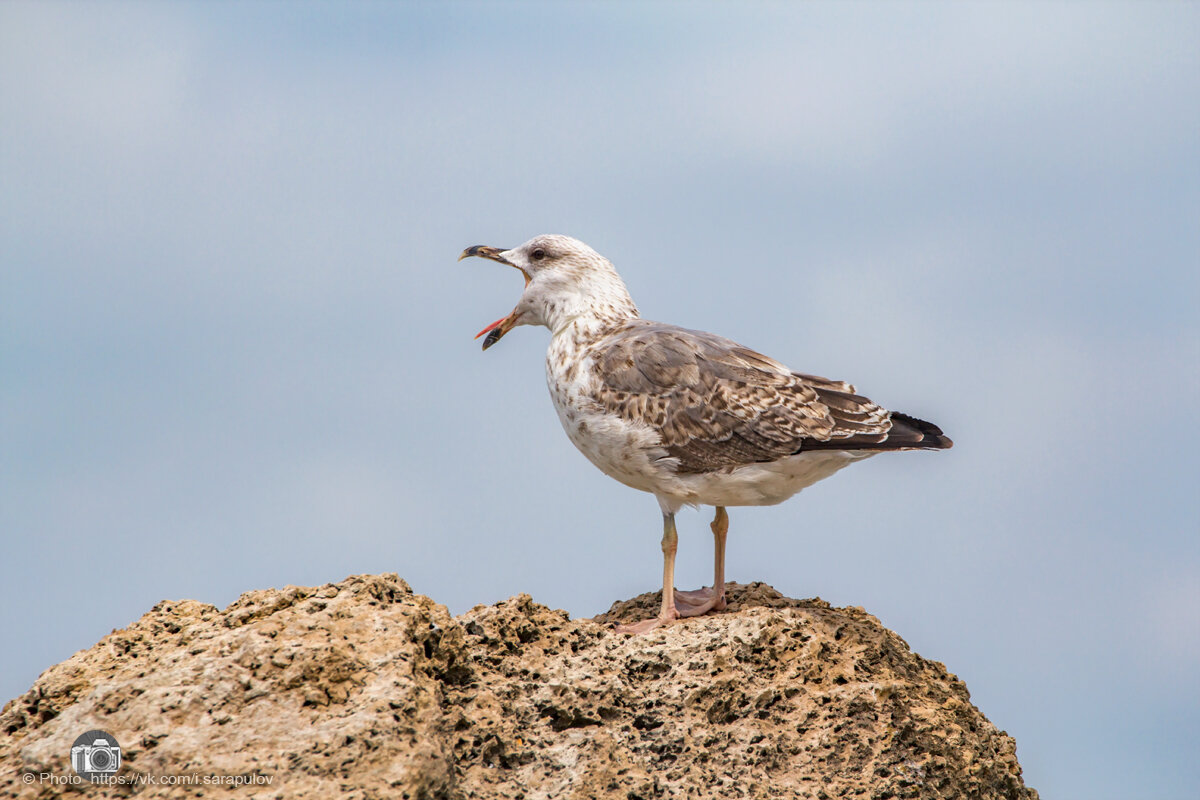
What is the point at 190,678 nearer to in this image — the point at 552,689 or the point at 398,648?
the point at 398,648

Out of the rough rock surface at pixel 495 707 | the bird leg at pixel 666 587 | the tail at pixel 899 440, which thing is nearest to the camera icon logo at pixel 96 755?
the rough rock surface at pixel 495 707

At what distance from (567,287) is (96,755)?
211 inches

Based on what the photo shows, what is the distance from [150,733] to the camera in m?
6.33

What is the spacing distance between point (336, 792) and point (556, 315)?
5.08 m

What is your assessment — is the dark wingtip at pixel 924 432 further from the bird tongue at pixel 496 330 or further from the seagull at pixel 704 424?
the bird tongue at pixel 496 330

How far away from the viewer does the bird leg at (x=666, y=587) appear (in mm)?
8719

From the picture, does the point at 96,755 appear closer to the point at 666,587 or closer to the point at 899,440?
the point at 666,587

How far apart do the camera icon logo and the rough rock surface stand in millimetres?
56

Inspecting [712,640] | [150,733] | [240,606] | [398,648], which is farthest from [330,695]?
[712,640]

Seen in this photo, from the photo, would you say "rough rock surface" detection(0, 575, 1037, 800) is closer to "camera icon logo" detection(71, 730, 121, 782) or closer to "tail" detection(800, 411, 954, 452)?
"camera icon logo" detection(71, 730, 121, 782)

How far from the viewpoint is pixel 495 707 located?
7.20 metres

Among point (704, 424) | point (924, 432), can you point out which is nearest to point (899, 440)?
point (924, 432)

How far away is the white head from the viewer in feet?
32.8

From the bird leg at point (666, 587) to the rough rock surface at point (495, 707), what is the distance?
1.61 feet
